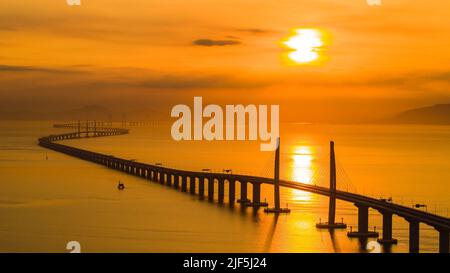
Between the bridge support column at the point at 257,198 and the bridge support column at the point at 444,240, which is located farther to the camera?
the bridge support column at the point at 257,198

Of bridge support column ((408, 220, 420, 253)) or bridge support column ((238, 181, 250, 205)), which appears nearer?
bridge support column ((408, 220, 420, 253))

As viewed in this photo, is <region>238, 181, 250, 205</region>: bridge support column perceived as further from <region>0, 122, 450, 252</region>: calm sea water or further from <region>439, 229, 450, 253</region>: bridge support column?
<region>439, 229, 450, 253</region>: bridge support column

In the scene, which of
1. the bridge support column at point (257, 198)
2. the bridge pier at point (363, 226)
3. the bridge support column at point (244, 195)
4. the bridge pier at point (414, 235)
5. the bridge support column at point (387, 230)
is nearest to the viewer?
the bridge pier at point (414, 235)

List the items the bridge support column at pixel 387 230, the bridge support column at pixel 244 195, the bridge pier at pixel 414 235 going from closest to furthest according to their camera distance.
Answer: the bridge pier at pixel 414 235, the bridge support column at pixel 387 230, the bridge support column at pixel 244 195

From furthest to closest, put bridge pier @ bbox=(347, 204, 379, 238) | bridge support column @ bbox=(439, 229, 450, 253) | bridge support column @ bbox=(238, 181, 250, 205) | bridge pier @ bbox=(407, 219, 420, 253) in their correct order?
bridge support column @ bbox=(238, 181, 250, 205) → bridge pier @ bbox=(347, 204, 379, 238) → bridge pier @ bbox=(407, 219, 420, 253) → bridge support column @ bbox=(439, 229, 450, 253)

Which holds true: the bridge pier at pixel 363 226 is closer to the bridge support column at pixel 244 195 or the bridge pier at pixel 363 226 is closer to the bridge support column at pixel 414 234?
the bridge support column at pixel 414 234

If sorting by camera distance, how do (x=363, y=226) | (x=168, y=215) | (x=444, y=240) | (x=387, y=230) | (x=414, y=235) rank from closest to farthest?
(x=444, y=240), (x=414, y=235), (x=387, y=230), (x=363, y=226), (x=168, y=215)

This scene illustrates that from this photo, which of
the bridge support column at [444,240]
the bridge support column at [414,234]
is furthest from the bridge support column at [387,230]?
the bridge support column at [444,240]

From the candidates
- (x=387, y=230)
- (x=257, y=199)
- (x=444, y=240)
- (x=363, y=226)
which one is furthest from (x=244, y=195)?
(x=444, y=240)

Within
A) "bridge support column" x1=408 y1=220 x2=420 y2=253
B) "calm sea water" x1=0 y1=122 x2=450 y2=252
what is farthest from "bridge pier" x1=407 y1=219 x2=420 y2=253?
"calm sea water" x1=0 y1=122 x2=450 y2=252

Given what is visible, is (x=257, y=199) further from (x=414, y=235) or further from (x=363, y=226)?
(x=414, y=235)

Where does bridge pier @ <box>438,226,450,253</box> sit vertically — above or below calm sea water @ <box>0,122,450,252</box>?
above

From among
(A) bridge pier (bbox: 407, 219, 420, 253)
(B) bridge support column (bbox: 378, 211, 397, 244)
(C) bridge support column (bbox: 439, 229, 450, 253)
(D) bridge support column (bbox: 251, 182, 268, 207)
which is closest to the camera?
(C) bridge support column (bbox: 439, 229, 450, 253)

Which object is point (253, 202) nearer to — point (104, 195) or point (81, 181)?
point (104, 195)
